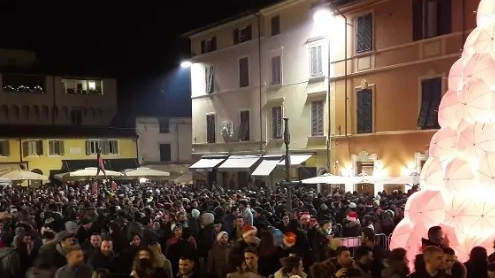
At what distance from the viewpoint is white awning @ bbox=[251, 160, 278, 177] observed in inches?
1287

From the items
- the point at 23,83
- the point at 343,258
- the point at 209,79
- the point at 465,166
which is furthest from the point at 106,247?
the point at 23,83

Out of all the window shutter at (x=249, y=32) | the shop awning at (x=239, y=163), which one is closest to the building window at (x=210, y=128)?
the shop awning at (x=239, y=163)

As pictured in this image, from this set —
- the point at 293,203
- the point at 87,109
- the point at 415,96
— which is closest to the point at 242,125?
the point at 415,96

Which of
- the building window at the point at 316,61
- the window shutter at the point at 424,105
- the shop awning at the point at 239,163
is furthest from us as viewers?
the shop awning at the point at 239,163

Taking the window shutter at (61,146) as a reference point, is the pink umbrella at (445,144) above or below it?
above

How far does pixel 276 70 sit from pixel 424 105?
11.5 meters

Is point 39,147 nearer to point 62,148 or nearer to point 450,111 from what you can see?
point 62,148

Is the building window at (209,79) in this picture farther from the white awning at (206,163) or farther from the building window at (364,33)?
the building window at (364,33)

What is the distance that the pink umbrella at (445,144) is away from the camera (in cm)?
1039

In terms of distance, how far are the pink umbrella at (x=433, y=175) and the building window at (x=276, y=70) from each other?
76.1 feet

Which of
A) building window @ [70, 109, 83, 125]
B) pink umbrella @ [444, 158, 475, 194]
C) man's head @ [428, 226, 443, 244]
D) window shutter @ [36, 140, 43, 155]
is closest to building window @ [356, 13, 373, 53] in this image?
pink umbrella @ [444, 158, 475, 194]

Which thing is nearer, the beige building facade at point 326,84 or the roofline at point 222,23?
the beige building facade at point 326,84

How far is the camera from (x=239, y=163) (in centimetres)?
3581

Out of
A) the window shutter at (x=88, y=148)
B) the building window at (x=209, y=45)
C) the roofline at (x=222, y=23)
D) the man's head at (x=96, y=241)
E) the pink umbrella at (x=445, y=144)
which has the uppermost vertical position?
the roofline at (x=222, y=23)
